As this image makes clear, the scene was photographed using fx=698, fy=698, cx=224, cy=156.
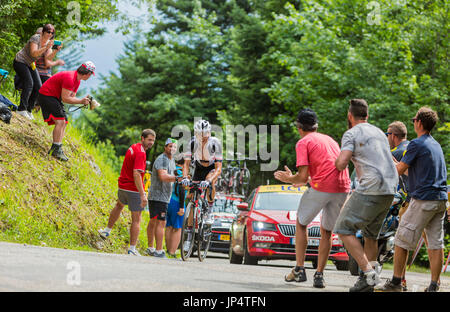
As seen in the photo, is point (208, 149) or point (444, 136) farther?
point (444, 136)

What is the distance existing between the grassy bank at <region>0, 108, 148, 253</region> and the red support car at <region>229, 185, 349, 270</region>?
97.3 inches

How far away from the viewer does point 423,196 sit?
7645mm

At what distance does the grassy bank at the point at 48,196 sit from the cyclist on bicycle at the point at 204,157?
7.70ft

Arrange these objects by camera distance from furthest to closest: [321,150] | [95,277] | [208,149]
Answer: [208,149] < [321,150] < [95,277]

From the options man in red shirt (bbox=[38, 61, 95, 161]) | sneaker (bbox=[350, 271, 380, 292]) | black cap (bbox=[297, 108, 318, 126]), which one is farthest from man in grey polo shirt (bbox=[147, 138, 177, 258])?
sneaker (bbox=[350, 271, 380, 292])

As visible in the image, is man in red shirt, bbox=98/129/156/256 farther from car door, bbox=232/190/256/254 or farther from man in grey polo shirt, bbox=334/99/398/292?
man in grey polo shirt, bbox=334/99/398/292

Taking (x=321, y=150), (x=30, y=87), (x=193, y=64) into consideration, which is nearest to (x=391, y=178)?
(x=321, y=150)

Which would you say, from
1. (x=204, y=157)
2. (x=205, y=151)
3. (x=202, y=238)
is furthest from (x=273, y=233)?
(x=205, y=151)

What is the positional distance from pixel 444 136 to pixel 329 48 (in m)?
8.10

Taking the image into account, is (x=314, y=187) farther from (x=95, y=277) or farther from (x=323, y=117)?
(x=323, y=117)

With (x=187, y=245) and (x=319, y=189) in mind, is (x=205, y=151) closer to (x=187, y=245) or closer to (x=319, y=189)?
(x=187, y=245)

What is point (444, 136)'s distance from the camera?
25203 millimetres

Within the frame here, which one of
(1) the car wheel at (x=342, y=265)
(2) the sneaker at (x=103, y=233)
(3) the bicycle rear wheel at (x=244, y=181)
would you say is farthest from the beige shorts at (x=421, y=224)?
(3) the bicycle rear wheel at (x=244, y=181)
